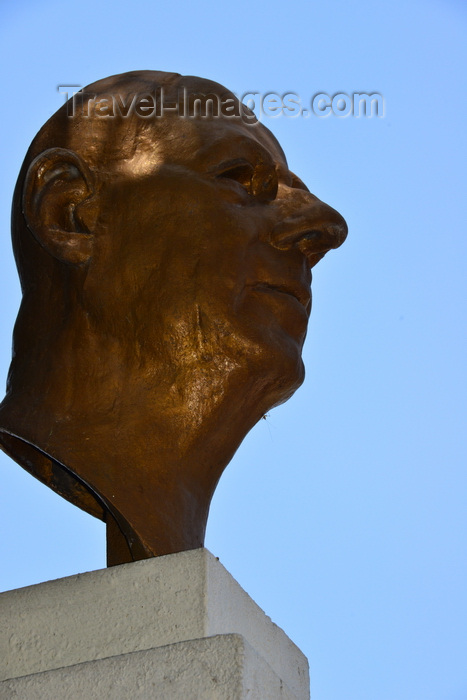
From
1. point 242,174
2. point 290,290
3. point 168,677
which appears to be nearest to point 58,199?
point 242,174

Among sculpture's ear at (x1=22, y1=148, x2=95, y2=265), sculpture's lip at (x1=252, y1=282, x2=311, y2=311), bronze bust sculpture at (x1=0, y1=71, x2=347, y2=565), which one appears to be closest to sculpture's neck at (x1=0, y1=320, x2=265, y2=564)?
bronze bust sculpture at (x1=0, y1=71, x2=347, y2=565)

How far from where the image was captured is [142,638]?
3.49 metres

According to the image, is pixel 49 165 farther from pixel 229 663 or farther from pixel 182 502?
pixel 229 663

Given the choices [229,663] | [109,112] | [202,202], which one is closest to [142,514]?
[229,663]

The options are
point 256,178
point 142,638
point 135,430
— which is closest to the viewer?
point 142,638

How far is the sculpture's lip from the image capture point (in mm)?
4520

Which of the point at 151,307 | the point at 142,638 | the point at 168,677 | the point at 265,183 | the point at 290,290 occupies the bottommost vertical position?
the point at 168,677

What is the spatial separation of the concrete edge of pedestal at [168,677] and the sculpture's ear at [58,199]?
5.44ft

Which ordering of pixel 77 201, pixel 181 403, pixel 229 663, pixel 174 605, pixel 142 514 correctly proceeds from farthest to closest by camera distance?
pixel 77 201 → pixel 181 403 → pixel 142 514 → pixel 174 605 → pixel 229 663

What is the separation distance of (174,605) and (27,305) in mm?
1573

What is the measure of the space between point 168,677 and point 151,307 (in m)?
1.46

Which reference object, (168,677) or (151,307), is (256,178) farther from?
(168,677)

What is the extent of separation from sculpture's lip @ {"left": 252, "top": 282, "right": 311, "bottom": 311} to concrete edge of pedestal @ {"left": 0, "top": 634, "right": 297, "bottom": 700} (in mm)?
1546

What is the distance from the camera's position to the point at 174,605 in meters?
3.51
